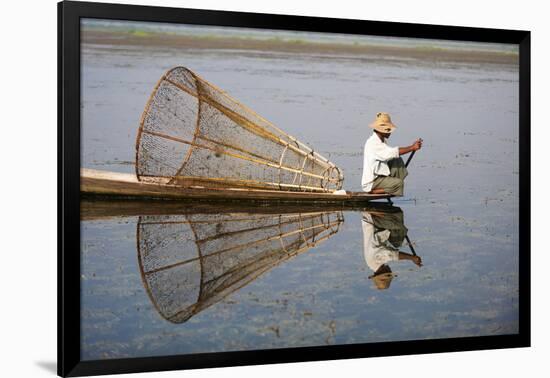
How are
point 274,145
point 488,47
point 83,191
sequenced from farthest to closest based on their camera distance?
point 488,47, point 274,145, point 83,191

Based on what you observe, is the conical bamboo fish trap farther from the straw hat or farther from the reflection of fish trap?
the straw hat

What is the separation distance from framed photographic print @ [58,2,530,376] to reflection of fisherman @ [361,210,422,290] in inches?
0.4

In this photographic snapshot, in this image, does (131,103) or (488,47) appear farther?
(488,47)

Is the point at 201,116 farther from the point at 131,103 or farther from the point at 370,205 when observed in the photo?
the point at 370,205

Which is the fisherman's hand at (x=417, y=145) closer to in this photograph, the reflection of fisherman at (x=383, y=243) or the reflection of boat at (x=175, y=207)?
the reflection of fisherman at (x=383, y=243)

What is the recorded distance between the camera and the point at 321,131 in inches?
242

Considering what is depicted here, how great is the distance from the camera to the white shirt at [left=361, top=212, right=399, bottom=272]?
20.4ft

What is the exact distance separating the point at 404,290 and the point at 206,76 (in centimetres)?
184

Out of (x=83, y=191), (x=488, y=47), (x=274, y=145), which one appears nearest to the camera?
(x=83, y=191)

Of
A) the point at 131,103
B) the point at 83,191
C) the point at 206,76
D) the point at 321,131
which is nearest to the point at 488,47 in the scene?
the point at 321,131

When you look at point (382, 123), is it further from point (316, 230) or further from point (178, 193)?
point (178, 193)

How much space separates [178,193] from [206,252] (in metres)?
0.39

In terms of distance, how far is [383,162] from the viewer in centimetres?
632

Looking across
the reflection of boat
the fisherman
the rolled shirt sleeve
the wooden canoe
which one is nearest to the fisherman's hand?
the fisherman
